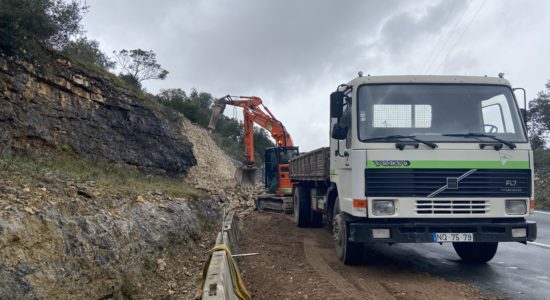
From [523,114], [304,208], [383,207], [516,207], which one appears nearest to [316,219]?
[304,208]

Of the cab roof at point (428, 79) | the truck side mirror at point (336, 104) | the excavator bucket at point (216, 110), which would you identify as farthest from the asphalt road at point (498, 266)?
the excavator bucket at point (216, 110)

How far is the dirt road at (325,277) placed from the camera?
608 centimetres

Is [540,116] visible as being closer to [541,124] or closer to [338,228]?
[541,124]

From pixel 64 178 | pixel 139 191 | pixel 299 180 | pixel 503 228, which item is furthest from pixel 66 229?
pixel 299 180

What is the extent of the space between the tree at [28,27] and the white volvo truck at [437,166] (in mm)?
7282

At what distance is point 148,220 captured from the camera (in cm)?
786

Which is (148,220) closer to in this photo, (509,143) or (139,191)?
(139,191)

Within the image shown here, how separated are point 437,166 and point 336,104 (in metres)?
1.96

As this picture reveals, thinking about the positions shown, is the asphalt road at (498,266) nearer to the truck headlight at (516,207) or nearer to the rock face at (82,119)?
the truck headlight at (516,207)

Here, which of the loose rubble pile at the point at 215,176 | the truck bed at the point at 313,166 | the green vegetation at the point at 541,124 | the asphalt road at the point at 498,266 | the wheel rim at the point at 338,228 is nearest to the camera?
the asphalt road at the point at 498,266

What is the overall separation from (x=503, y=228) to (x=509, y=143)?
4.17ft

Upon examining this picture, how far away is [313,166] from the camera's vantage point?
35.3 ft

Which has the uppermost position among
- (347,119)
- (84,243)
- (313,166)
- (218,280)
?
(347,119)

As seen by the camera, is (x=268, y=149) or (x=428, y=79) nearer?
(x=428, y=79)
